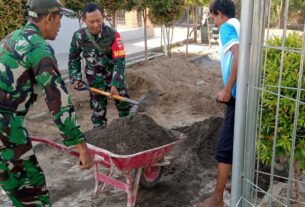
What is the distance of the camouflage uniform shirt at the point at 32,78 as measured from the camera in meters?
2.50

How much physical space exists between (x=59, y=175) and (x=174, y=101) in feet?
13.1

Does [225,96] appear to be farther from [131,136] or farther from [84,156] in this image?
[84,156]

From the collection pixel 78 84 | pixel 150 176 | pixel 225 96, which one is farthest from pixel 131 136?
pixel 78 84

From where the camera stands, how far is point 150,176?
13.6ft

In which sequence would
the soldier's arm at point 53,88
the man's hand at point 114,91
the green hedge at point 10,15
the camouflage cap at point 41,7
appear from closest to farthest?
the soldier's arm at point 53,88, the camouflage cap at point 41,7, the man's hand at point 114,91, the green hedge at point 10,15

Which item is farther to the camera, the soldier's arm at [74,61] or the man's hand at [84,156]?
the soldier's arm at [74,61]

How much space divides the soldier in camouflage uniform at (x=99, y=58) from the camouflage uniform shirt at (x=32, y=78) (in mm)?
1877

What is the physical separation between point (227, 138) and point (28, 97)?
1.75 m

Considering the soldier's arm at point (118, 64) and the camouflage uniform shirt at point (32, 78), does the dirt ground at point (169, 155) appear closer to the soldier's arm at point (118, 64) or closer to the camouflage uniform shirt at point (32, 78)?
the soldier's arm at point (118, 64)

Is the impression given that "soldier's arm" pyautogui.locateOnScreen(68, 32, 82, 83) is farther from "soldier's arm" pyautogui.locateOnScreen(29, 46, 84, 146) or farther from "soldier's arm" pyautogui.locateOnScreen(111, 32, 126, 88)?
"soldier's arm" pyautogui.locateOnScreen(29, 46, 84, 146)

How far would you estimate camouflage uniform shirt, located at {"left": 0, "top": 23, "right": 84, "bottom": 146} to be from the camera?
2500mm

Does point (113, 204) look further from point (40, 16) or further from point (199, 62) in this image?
point (199, 62)

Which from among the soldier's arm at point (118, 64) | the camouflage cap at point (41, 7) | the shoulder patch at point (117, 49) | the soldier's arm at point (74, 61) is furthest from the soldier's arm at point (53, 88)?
the soldier's arm at point (74, 61)

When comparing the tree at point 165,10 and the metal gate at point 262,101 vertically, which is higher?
the tree at point 165,10
